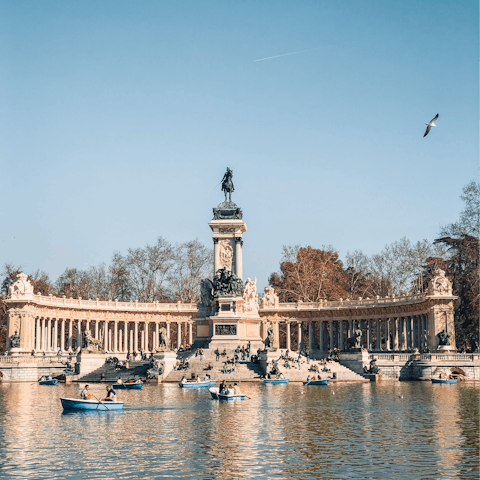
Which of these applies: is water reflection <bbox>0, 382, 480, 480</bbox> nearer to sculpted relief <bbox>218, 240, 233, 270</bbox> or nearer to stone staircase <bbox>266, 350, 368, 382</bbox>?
stone staircase <bbox>266, 350, 368, 382</bbox>

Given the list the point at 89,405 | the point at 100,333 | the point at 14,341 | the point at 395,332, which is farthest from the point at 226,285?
the point at 89,405

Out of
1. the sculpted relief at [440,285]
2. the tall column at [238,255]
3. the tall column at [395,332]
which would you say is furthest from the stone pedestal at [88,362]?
the tall column at [395,332]

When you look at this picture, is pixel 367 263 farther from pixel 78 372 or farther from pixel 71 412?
pixel 71 412

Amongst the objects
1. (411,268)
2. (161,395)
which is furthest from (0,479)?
(411,268)

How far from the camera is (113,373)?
5441 centimetres

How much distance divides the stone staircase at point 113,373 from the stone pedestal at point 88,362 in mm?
733

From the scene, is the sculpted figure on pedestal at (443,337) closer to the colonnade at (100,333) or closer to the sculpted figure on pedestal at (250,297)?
the sculpted figure on pedestal at (250,297)

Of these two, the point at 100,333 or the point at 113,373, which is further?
the point at 100,333

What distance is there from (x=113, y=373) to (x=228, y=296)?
44.6 feet

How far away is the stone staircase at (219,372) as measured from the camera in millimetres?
51219

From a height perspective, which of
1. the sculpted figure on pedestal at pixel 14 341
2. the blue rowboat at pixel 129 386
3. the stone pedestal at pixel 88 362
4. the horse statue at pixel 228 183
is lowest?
the blue rowboat at pixel 129 386

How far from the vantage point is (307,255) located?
3607 inches

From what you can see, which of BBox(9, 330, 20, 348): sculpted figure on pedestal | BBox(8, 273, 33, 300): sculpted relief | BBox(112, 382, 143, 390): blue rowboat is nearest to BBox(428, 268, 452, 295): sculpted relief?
BBox(112, 382, 143, 390): blue rowboat

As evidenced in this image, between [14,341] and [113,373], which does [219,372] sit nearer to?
[113,373]
